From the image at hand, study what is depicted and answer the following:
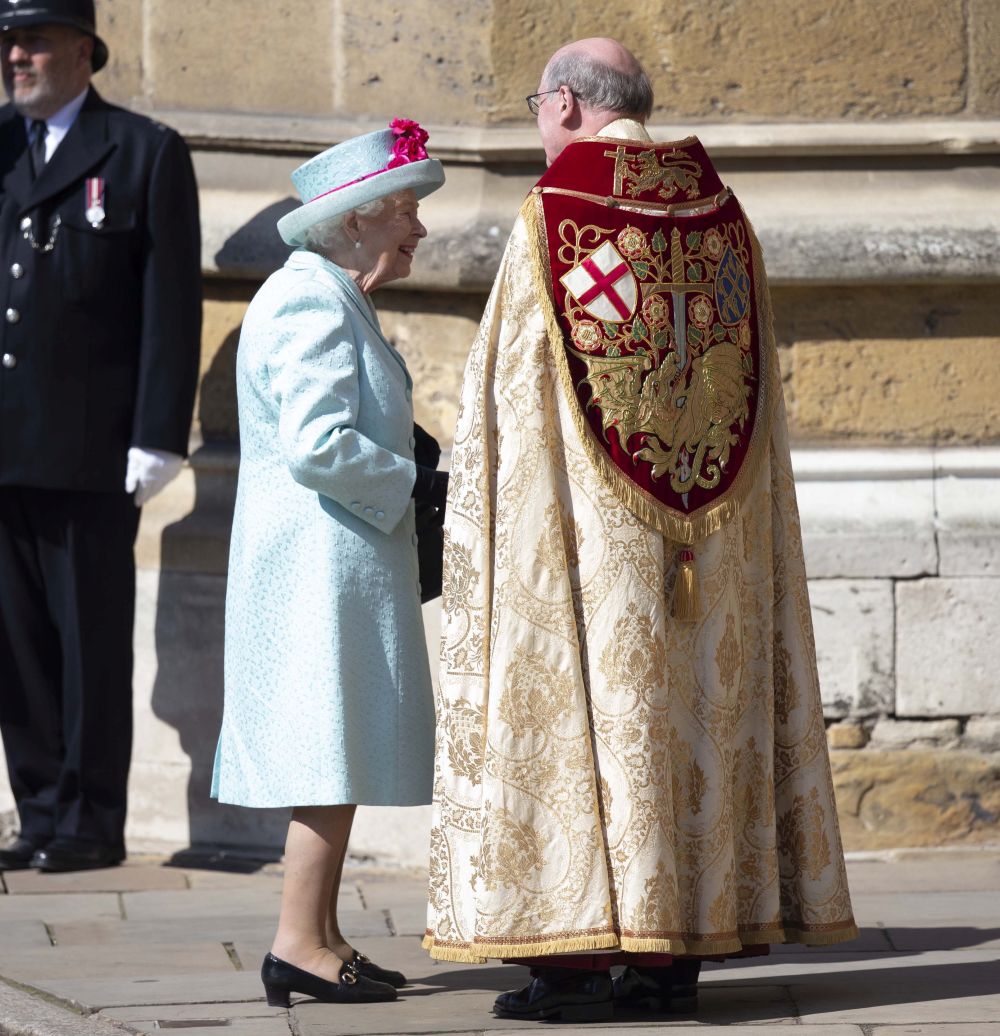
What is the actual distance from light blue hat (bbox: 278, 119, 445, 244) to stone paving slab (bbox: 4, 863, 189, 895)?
199 centimetres

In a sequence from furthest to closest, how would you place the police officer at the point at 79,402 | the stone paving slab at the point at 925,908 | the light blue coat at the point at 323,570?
1. the police officer at the point at 79,402
2. the stone paving slab at the point at 925,908
3. the light blue coat at the point at 323,570

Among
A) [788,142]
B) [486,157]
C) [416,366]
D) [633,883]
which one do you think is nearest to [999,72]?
[788,142]

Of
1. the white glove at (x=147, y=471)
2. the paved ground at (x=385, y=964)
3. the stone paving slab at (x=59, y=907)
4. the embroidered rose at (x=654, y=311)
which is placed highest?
the embroidered rose at (x=654, y=311)

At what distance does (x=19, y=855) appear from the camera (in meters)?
5.54

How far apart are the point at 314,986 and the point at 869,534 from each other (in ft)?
6.87

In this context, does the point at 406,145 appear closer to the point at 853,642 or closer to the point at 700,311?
the point at 700,311

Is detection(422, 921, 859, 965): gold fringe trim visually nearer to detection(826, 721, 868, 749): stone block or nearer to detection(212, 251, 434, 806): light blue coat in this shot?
detection(212, 251, 434, 806): light blue coat

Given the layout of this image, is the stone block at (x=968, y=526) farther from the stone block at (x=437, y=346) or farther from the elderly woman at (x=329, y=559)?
the elderly woman at (x=329, y=559)

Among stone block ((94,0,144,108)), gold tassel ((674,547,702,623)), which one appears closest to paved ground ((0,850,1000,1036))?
gold tassel ((674,547,702,623))

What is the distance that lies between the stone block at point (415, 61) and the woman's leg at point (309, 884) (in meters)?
2.29

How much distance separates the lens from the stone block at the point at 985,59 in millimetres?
5594

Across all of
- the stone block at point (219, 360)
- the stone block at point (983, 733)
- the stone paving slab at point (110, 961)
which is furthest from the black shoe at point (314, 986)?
the stone block at point (219, 360)

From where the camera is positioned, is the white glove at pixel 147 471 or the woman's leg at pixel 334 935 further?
the white glove at pixel 147 471

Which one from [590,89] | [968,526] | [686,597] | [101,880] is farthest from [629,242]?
[101,880]
